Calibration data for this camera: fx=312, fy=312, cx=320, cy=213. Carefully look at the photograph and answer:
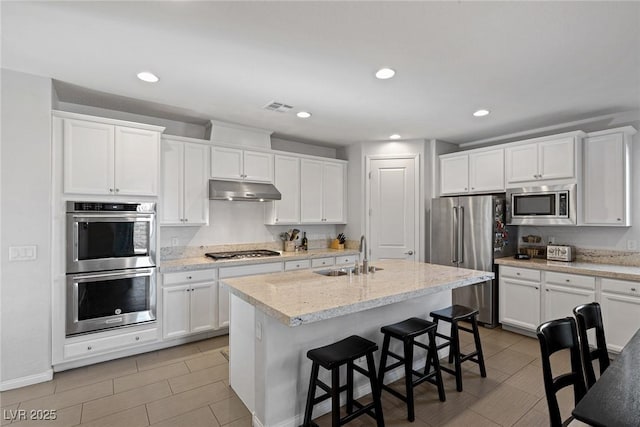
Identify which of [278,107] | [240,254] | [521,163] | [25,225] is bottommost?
[240,254]

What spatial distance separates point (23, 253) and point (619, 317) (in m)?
5.63

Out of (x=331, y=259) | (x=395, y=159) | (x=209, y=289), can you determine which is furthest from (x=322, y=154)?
(x=209, y=289)

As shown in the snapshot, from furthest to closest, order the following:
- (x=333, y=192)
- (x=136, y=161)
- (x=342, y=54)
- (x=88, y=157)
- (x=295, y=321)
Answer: (x=333, y=192) < (x=136, y=161) < (x=88, y=157) < (x=342, y=54) < (x=295, y=321)

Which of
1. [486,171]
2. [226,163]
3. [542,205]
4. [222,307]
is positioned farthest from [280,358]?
[486,171]

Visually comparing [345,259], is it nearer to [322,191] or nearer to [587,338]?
[322,191]

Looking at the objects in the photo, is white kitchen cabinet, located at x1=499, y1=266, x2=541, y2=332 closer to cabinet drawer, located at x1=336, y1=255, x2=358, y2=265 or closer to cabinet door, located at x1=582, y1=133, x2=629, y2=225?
cabinet door, located at x1=582, y1=133, x2=629, y2=225

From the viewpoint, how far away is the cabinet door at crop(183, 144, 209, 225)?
3.83m

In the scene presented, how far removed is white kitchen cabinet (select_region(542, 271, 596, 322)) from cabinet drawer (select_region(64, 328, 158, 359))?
174 inches

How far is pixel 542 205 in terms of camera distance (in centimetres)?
389

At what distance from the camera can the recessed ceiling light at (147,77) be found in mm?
2689

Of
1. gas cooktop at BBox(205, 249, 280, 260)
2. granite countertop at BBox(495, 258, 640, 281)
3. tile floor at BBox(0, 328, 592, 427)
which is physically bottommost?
tile floor at BBox(0, 328, 592, 427)

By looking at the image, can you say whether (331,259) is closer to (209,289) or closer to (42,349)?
(209,289)

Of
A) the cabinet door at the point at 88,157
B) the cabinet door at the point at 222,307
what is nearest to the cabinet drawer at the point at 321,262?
the cabinet door at the point at 222,307

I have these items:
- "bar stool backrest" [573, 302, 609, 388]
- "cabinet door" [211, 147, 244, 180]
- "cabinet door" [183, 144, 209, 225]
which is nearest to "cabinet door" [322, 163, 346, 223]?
"cabinet door" [211, 147, 244, 180]
